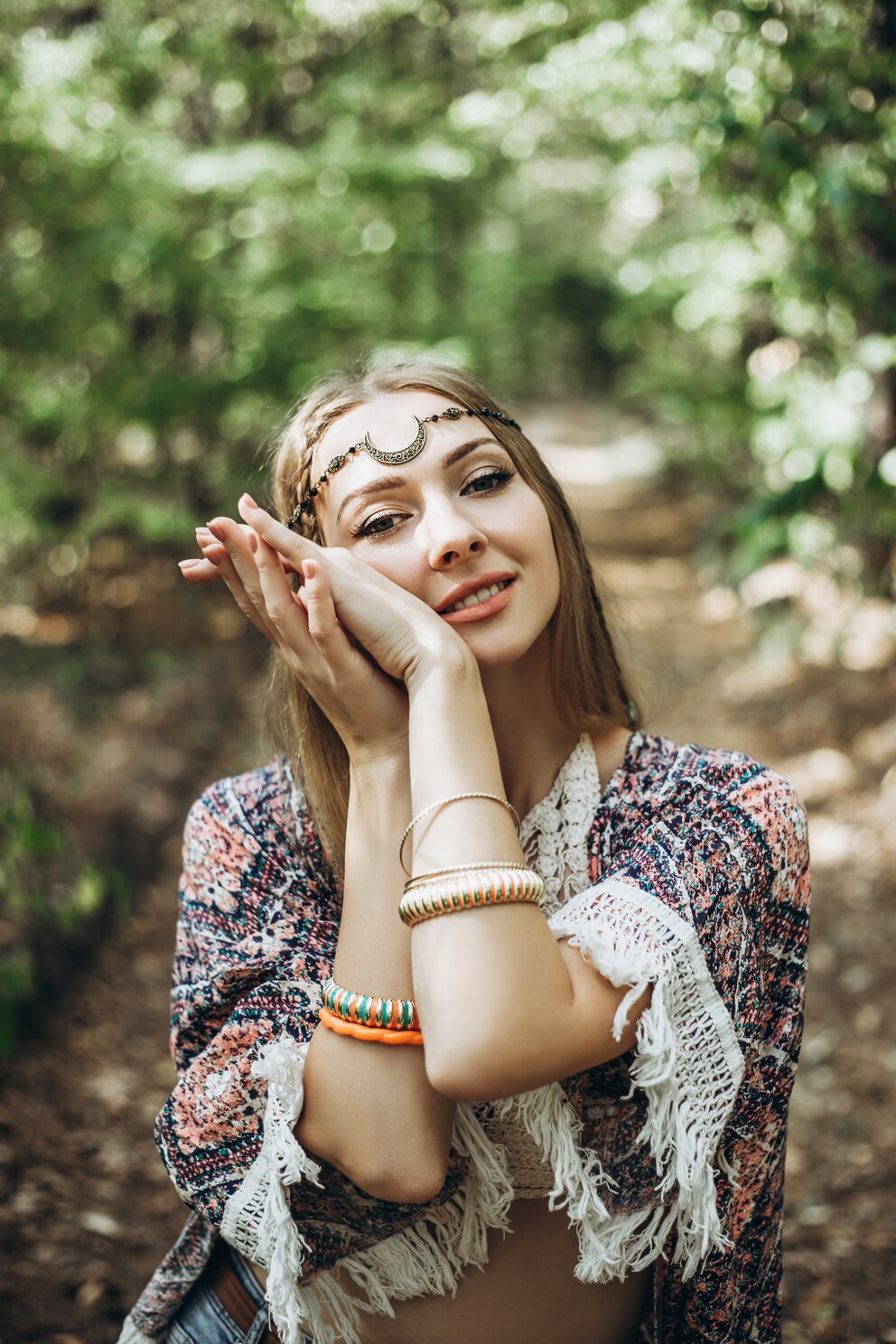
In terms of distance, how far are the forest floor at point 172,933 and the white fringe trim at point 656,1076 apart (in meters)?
1.00

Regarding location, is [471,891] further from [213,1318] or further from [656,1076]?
[213,1318]

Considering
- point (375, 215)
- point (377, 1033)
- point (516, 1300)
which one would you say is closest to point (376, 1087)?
point (377, 1033)

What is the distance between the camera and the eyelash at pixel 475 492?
175cm

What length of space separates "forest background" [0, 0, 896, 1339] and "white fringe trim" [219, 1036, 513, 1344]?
2356mm

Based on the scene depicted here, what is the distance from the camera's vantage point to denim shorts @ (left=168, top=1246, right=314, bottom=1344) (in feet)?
5.59

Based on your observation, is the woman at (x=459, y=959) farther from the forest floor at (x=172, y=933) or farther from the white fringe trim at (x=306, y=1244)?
the forest floor at (x=172, y=933)

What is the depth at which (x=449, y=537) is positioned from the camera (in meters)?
1.66

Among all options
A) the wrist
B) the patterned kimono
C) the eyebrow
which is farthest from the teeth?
the patterned kimono

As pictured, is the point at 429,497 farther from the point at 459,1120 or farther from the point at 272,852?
the point at 459,1120

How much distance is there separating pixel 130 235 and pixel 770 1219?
6209mm

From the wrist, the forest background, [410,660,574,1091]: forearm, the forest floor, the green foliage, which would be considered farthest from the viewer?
the green foliage

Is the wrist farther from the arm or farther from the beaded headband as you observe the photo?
the beaded headband

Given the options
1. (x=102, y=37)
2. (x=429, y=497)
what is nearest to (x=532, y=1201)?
(x=429, y=497)

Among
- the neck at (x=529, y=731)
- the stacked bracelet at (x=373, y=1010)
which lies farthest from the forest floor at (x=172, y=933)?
the stacked bracelet at (x=373, y=1010)
